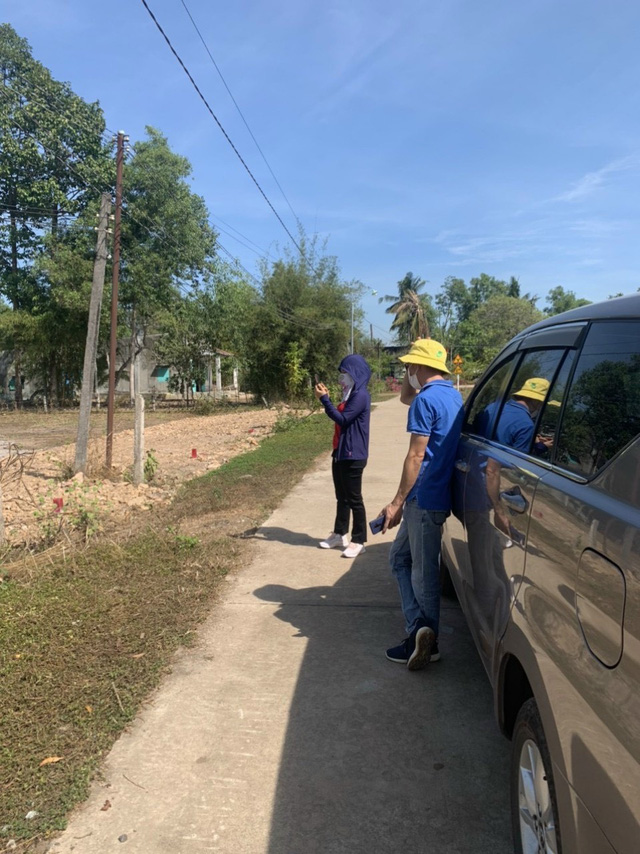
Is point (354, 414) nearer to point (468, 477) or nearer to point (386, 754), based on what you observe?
point (468, 477)

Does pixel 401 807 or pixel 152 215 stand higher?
pixel 152 215

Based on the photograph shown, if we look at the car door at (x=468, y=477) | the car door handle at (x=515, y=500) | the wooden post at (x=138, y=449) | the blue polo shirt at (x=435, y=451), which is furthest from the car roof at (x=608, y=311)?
the wooden post at (x=138, y=449)

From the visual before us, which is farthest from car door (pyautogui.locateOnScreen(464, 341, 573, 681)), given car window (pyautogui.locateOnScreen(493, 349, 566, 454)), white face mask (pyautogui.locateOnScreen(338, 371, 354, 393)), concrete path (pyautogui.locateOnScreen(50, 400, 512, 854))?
white face mask (pyautogui.locateOnScreen(338, 371, 354, 393))

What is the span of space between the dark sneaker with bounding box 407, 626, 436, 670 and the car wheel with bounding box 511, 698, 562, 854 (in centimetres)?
140

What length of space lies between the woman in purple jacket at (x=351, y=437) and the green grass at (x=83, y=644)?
1.09 metres

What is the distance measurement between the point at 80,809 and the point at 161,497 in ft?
21.3

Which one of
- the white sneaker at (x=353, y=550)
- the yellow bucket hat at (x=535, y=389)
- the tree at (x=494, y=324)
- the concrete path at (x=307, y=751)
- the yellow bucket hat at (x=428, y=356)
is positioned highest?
the tree at (x=494, y=324)

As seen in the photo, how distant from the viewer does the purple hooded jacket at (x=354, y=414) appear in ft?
18.2

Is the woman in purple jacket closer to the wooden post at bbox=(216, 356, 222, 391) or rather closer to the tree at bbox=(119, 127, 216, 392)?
the tree at bbox=(119, 127, 216, 392)

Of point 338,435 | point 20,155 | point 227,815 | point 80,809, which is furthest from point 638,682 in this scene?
point 20,155

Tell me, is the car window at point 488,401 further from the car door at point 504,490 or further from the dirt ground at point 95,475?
the dirt ground at point 95,475

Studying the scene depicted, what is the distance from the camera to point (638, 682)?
4.35 ft

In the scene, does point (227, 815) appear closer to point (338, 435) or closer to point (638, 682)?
point (638, 682)

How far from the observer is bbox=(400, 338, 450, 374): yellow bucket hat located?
3.67 m
